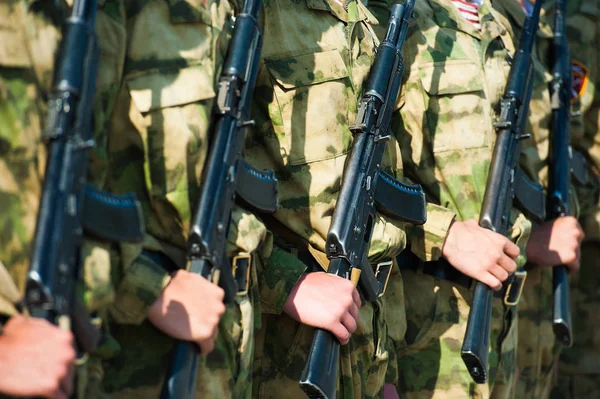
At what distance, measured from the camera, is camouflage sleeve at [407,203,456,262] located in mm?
4020

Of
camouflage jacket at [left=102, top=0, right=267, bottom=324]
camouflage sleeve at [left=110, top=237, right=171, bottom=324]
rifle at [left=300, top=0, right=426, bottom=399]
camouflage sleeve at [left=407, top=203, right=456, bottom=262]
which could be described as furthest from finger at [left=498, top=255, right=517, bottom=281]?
camouflage sleeve at [left=110, top=237, right=171, bottom=324]

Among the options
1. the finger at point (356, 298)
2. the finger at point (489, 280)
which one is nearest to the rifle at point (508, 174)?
the finger at point (489, 280)

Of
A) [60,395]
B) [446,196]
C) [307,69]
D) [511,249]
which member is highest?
[307,69]

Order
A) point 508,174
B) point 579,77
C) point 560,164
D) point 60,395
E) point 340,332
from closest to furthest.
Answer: point 60,395 < point 340,332 < point 508,174 < point 560,164 < point 579,77

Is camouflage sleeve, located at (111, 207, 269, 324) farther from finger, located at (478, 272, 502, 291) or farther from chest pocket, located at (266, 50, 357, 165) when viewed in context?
finger, located at (478, 272, 502, 291)

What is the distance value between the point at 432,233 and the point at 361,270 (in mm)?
629

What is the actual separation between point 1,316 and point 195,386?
62cm

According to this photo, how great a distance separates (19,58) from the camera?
7.58 feet

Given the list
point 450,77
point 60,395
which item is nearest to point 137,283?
point 60,395

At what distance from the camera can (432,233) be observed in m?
4.02

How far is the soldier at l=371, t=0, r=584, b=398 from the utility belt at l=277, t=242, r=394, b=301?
0.41m

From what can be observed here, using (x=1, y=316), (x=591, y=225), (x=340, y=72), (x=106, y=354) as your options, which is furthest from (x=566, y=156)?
(x=1, y=316)

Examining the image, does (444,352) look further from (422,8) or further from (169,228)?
(169,228)

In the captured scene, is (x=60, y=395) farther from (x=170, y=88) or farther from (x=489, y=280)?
(x=489, y=280)
